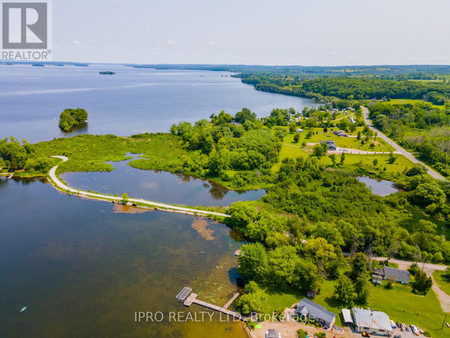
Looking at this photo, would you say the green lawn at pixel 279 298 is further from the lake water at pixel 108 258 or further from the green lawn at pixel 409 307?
the green lawn at pixel 409 307

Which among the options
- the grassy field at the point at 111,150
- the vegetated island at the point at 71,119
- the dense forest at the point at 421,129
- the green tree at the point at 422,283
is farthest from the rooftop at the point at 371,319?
the vegetated island at the point at 71,119

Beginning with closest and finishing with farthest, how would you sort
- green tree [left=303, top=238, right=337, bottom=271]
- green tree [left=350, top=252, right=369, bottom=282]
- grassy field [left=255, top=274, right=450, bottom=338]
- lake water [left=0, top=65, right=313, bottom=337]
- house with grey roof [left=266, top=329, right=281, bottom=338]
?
house with grey roof [left=266, top=329, right=281, bottom=338]
grassy field [left=255, top=274, right=450, bottom=338]
lake water [left=0, top=65, right=313, bottom=337]
green tree [left=350, top=252, right=369, bottom=282]
green tree [left=303, top=238, right=337, bottom=271]

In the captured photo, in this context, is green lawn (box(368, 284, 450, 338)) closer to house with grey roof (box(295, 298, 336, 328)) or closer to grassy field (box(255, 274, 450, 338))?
grassy field (box(255, 274, 450, 338))

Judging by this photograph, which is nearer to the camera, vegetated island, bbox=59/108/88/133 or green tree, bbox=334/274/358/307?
green tree, bbox=334/274/358/307

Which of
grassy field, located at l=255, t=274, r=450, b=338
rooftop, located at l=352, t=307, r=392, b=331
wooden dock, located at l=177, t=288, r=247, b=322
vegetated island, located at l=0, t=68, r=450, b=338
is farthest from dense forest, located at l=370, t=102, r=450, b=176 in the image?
wooden dock, located at l=177, t=288, r=247, b=322

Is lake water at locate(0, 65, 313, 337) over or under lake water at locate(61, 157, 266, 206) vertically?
under

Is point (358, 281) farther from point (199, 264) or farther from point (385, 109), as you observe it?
point (385, 109)
